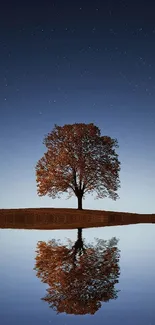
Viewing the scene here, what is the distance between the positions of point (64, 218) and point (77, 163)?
23.6 ft

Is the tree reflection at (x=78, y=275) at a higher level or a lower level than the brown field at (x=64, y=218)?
lower

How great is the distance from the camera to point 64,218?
164 feet

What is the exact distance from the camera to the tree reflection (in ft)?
35.4

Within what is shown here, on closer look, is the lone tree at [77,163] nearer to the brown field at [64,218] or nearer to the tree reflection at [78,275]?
the brown field at [64,218]

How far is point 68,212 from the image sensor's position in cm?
5038

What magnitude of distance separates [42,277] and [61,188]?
39191mm

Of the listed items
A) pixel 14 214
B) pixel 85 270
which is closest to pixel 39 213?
pixel 14 214

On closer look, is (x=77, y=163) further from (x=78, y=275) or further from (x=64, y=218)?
(x=78, y=275)

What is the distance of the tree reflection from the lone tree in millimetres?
30412

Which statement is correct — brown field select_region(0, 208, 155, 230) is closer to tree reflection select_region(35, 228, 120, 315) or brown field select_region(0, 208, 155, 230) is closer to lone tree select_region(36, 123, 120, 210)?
lone tree select_region(36, 123, 120, 210)

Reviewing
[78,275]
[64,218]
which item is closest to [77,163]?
[64,218]

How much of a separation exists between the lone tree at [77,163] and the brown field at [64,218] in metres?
2.47

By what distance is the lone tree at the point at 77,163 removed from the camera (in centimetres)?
5344

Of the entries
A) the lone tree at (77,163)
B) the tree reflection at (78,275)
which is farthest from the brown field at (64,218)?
the tree reflection at (78,275)
